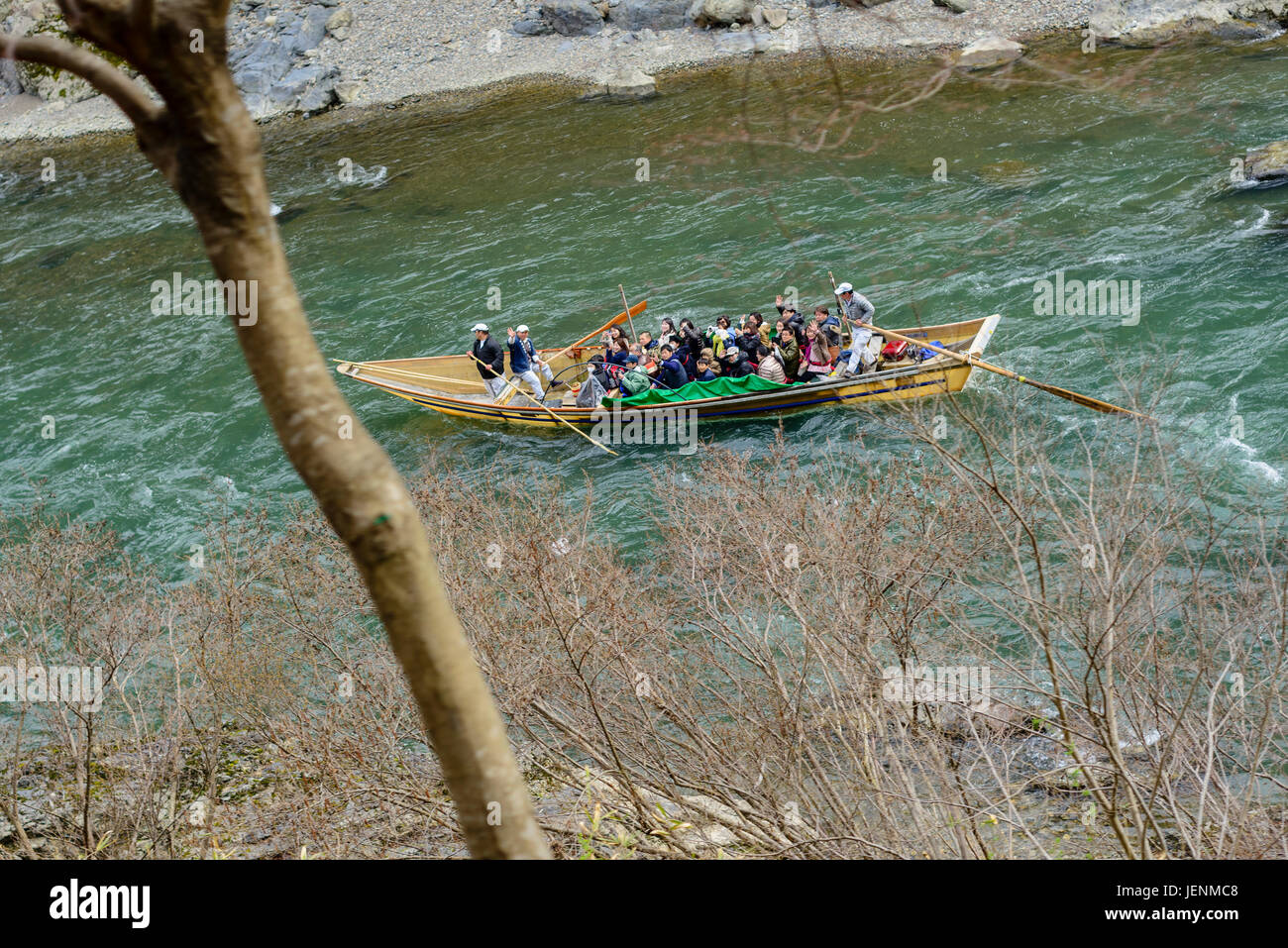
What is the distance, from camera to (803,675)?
9164 mm

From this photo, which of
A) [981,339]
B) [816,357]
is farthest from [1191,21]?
[816,357]

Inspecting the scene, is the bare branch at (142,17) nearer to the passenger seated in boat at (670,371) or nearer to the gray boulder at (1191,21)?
the passenger seated in boat at (670,371)

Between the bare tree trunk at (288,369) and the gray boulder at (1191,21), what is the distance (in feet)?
93.7

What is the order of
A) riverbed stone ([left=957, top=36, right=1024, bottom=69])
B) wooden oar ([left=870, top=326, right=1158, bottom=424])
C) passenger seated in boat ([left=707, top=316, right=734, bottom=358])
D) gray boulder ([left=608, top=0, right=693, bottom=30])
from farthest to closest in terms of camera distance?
gray boulder ([left=608, top=0, right=693, bottom=30])
passenger seated in boat ([left=707, top=316, right=734, bottom=358])
wooden oar ([left=870, top=326, right=1158, bottom=424])
riverbed stone ([left=957, top=36, right=1024, bottom=69])

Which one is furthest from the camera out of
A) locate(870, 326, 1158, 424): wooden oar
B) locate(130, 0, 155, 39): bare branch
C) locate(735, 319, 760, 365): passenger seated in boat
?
locate(735, 319, 760, 365): passenger seated in boat

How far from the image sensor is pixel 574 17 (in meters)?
34.1

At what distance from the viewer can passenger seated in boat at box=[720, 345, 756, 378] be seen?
17031 millimetres

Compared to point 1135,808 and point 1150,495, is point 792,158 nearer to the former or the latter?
point 1150,495

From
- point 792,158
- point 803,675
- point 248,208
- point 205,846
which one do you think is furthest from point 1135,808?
point 792,158

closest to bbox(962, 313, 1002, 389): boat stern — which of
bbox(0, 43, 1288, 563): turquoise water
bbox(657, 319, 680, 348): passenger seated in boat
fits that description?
bbox(0, 43, 1288, 563): turquoise water

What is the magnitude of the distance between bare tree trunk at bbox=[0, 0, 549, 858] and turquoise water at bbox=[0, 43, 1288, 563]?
11911 mm

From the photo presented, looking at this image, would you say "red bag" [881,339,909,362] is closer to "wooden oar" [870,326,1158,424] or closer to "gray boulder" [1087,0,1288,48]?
"wooden oar" [870,326,1158,424]

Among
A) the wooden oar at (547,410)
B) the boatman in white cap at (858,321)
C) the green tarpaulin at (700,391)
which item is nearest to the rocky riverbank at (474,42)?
the boatman in white cap at (858,321)

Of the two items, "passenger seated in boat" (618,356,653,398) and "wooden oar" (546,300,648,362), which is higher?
"wooden oar" (546,300,648,362)
